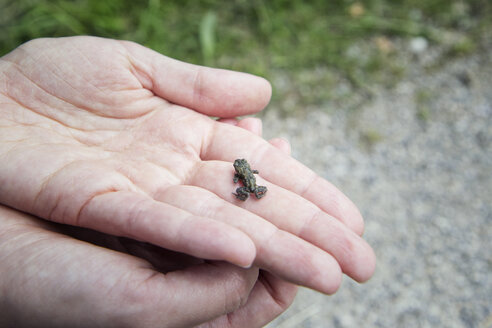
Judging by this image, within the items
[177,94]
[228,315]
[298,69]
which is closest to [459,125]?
[298,69]

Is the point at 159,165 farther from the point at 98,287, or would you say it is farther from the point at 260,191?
the point at 98,287

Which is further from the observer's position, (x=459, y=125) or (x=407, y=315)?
(x=459, y=125)

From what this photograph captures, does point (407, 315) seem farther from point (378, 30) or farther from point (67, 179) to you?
point (378, 30)

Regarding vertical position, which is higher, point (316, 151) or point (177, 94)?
point (177, 94)

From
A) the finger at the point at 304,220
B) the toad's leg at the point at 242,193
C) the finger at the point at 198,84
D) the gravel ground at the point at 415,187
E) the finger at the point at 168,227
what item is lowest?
the gravel ground at the point at 415,187

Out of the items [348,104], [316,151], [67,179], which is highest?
[67,179]

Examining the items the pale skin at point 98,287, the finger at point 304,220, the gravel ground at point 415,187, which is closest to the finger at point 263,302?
the pale skin at point 98,287

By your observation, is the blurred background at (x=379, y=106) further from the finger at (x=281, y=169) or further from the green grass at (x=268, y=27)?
the finger at (x=281, y=169)
